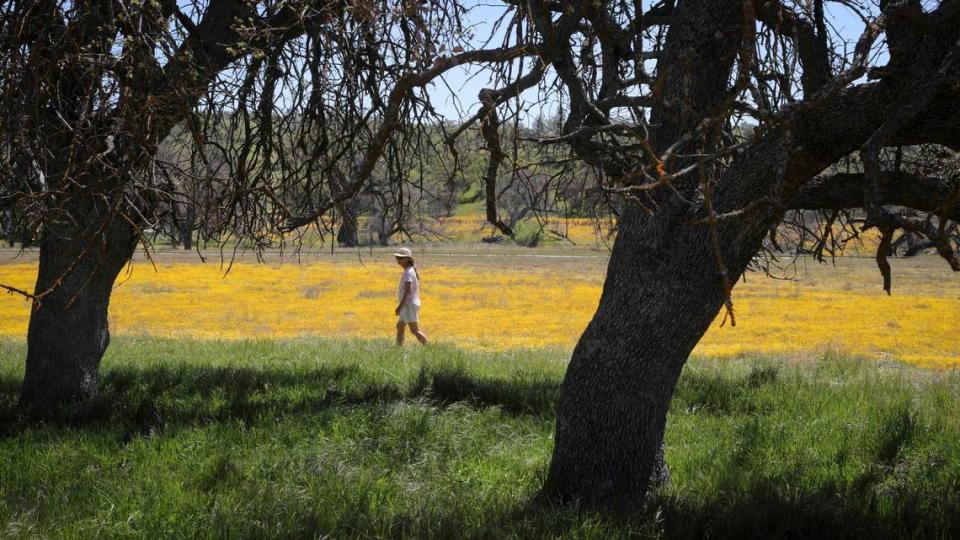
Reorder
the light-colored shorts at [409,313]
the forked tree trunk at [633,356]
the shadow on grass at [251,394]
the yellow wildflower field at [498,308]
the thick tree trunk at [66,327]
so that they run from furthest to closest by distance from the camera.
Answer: the yellow wildflower field at [498,308], the light-colored shorts at [409,313], the thick tree trunk at [66,327], the shadow on grass at [251,394], the forked tree trunk at [633,356]

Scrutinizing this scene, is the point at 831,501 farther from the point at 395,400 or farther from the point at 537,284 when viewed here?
the point at 537,284

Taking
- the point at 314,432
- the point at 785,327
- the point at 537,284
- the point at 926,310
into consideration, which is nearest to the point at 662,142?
the point at 314,432

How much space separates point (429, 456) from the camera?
5.55 metres

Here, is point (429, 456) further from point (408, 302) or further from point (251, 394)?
point (408, 302)

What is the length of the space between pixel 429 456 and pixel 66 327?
11.6ft

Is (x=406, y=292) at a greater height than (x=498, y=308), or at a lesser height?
greater

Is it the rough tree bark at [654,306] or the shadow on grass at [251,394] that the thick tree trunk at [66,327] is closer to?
the shadow on grass at [251,394]

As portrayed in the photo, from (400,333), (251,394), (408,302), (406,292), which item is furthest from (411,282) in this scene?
(251,394)

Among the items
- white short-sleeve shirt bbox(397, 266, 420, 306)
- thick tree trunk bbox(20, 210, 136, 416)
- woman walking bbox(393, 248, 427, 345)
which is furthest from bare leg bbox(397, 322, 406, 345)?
thick tree trunk bbox(20, 210, 136, 416)

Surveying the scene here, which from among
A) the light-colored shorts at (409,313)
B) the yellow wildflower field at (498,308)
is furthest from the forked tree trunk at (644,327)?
the yellow wildflower field at (498,308)

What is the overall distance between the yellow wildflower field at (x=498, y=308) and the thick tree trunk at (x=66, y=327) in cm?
782

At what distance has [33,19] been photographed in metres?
5.32

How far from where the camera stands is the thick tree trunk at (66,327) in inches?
267

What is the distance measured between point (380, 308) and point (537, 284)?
440 inches
